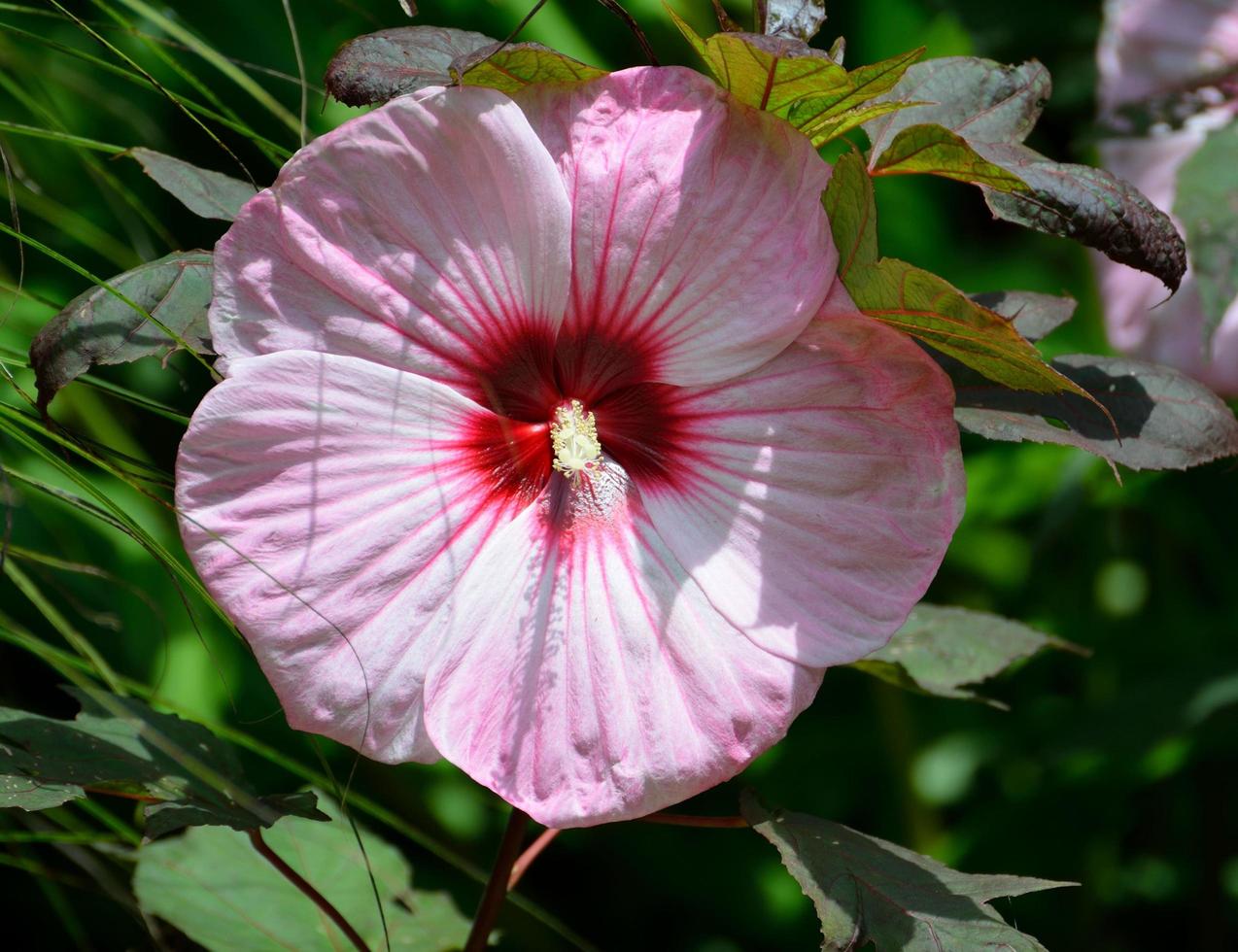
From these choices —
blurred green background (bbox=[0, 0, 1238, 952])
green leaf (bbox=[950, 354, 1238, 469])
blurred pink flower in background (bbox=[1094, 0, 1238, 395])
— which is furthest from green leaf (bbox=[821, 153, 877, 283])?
blurred green background (bbox=[0, 0, 1238, 952])

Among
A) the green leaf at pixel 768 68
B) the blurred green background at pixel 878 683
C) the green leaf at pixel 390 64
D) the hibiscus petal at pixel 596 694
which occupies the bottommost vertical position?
the blurred green background at pixel 878 683

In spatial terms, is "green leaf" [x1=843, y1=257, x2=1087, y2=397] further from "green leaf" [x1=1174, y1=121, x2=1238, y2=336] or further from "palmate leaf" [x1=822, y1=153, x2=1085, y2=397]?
"green leaf" [x1=1174, y1=121, x2=1238, y2=336]

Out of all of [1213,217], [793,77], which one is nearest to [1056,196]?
[793,77]

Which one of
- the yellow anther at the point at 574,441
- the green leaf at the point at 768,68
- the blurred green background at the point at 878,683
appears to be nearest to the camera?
the green leaf at the point at 768,68

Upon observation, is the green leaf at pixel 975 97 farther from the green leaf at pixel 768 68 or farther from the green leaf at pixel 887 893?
the green leaf at pixel 887 893

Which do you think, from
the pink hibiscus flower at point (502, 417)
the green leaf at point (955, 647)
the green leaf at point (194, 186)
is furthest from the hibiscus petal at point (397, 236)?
the green leaf at point (955, 647)

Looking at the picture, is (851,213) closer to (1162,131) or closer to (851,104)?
(851,104)
